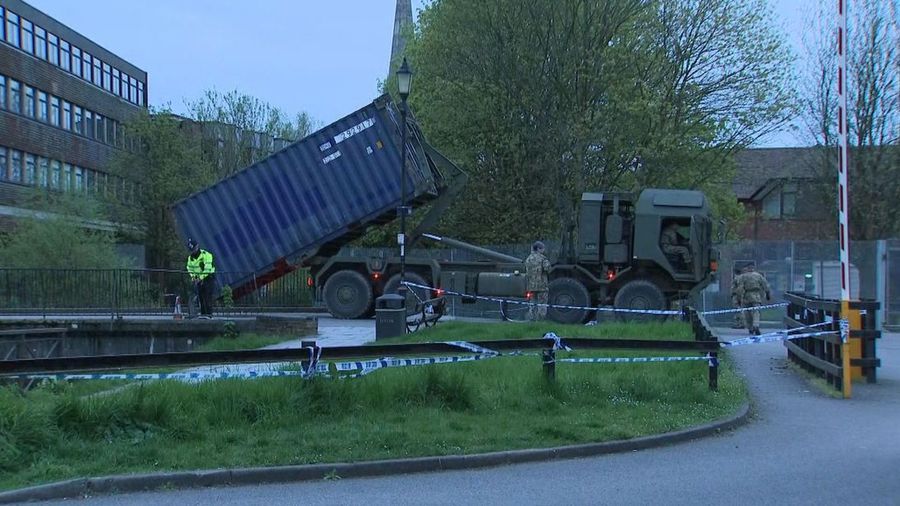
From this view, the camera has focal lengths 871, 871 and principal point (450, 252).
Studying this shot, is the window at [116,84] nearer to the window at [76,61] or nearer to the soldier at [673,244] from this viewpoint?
the window at [76,61]

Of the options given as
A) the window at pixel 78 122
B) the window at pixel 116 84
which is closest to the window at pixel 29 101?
the window at pixel 78 122

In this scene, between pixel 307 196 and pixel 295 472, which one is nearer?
pixel 295 472

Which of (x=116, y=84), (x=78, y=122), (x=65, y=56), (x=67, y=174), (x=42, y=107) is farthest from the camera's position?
(x=116, y=84)

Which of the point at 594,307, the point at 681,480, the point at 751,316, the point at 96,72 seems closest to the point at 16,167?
the point at 96,72

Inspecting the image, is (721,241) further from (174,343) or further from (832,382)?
(174,343)

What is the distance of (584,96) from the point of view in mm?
28062

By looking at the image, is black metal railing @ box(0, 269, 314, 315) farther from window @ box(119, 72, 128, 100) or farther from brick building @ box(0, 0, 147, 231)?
window @ box(119, 72, 128, 100)

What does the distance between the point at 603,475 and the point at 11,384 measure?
600 cm

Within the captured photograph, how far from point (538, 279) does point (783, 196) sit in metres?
25.2

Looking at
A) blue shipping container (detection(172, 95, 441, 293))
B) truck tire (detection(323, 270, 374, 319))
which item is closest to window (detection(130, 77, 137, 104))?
blue shipping container (detection(172, 95, 441, 293))

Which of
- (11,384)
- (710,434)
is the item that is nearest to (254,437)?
(11,384)

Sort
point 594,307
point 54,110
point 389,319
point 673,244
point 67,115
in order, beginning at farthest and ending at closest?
point 67,115, point 54,110, point 594,307, point 673,244, point 389,319

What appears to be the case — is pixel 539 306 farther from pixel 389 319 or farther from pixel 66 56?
pixel 66 56

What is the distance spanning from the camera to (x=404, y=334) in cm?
1623
